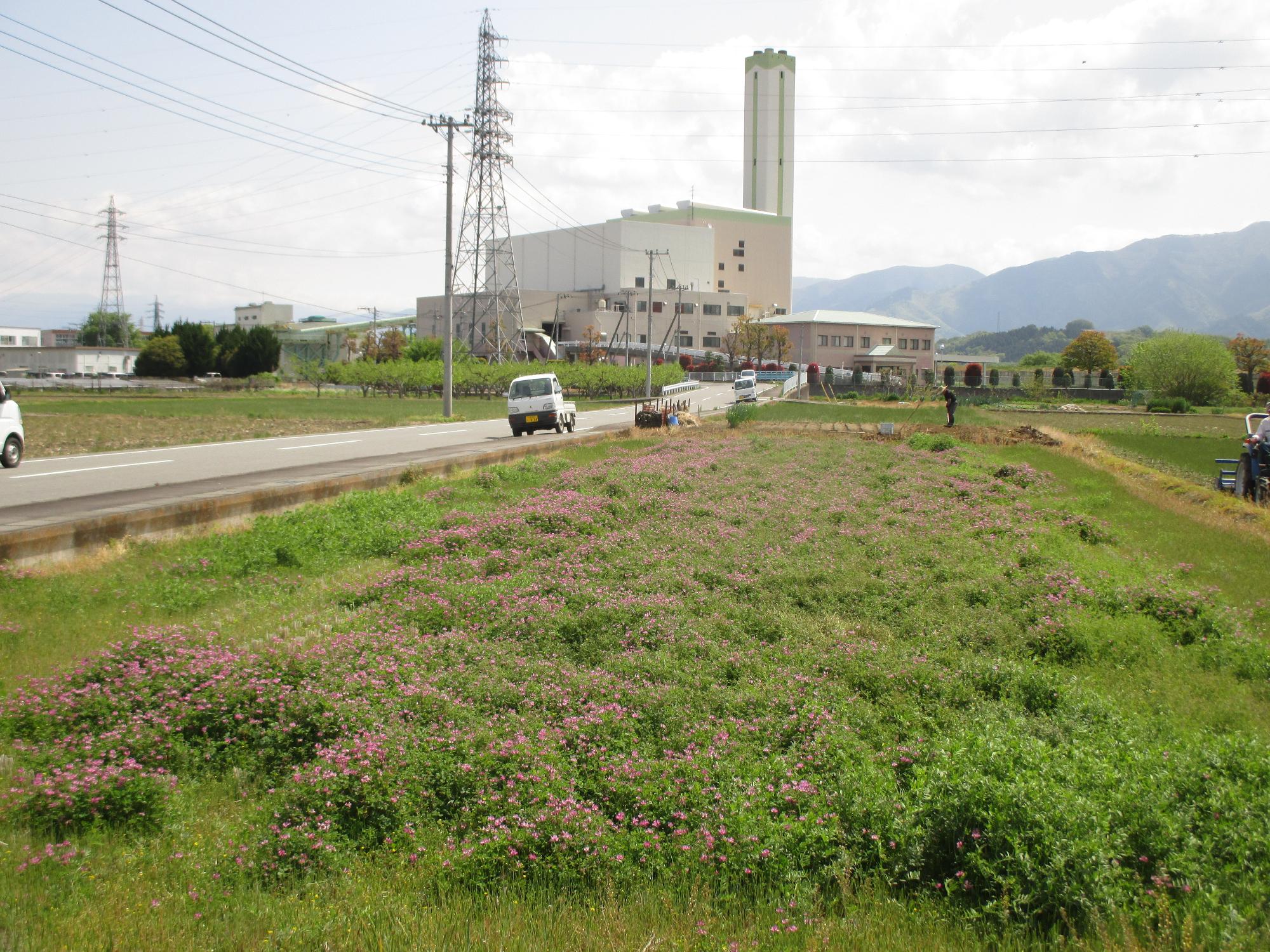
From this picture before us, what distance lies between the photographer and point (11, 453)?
19.5m

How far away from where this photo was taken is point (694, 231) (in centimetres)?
12862

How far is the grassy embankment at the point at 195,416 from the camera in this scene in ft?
90.3

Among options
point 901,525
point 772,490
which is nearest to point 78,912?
point 901,525

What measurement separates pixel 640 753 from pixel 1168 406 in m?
60.3

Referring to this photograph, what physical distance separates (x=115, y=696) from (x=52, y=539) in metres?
5.69

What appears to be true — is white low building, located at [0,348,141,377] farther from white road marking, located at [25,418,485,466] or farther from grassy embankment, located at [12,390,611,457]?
white road marking, located at [25,418,485,466]

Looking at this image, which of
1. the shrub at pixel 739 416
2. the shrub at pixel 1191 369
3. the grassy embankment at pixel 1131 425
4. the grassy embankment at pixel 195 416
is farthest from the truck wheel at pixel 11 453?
the shrub at pixel 1191 369

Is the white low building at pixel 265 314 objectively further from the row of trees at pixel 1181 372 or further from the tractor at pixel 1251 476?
the tractor at pixel 1251 476

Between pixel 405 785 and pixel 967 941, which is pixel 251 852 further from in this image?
pixel 967 941

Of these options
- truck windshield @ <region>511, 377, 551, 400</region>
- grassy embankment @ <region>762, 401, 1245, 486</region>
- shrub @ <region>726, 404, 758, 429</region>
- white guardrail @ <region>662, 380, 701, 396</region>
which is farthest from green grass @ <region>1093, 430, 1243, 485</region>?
white guardrail @ <region>662, 380, 701, 396</region>

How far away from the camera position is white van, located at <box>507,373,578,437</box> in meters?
33.5

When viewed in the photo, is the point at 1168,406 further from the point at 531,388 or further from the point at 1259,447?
the point at 1259,447

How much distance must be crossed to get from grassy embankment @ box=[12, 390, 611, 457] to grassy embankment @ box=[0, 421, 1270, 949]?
18726mm

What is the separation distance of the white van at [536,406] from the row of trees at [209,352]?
61926mm
